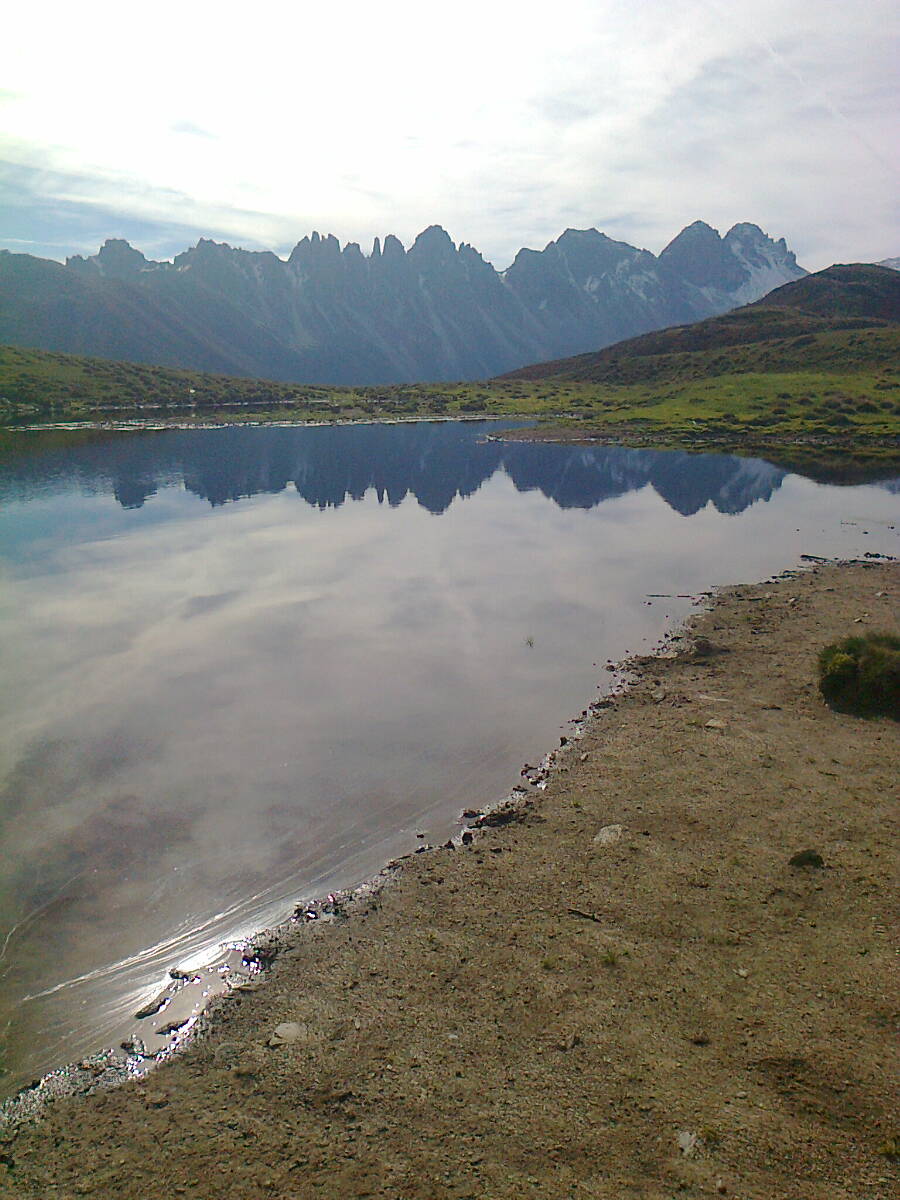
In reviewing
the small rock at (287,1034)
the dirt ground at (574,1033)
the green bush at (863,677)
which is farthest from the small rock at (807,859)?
the small rock at (287,1034)

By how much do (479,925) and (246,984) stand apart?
3544 mm

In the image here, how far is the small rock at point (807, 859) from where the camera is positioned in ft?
40.7

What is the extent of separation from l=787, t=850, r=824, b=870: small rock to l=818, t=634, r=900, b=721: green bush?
7413mm

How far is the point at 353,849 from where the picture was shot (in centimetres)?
1422

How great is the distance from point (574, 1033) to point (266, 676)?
15.4 m

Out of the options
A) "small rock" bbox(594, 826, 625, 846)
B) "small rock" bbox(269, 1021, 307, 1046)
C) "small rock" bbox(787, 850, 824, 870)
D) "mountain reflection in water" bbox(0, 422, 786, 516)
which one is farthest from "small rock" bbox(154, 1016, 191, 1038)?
"mountain reflection in water" bbox(0, 422, 786, 516)

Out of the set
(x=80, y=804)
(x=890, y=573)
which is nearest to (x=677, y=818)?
(x=80, y=804)

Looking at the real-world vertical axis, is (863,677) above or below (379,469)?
below

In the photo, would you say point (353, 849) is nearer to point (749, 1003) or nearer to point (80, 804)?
point (80, 804)

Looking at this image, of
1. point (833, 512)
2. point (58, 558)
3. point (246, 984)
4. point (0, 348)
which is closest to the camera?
point (246, 984)

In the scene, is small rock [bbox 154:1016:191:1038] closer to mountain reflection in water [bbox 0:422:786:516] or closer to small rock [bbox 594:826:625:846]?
small rock [bbox 594:826:625:846]

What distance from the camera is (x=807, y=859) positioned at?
12469mm

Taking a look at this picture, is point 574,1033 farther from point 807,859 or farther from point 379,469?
point 379,469

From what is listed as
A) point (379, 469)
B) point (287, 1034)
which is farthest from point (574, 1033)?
point (379, 469)
